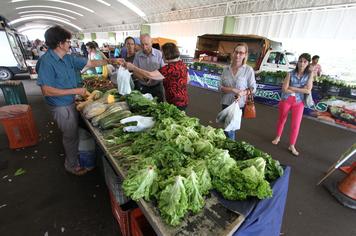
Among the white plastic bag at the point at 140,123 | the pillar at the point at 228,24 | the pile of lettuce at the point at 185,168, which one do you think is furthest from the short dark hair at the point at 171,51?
the pillar at the point at 228,24

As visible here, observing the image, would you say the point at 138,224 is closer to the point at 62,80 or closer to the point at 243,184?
the point at 243,184

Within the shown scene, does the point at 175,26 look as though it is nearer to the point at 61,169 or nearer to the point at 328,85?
the point at 328,85

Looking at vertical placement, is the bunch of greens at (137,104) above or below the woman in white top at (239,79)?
below

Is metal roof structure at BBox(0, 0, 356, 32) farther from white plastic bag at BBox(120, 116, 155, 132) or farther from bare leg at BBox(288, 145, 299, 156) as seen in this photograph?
white plastic bag at BBox(120, 116, 155, 132)

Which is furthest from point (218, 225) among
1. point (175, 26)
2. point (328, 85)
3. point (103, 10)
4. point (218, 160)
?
point (103, 10)

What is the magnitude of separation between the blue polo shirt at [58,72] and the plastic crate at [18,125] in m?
1.67

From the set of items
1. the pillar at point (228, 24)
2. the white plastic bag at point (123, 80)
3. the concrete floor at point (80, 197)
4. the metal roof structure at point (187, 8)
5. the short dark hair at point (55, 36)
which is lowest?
the concrete floor at point (80, 197)

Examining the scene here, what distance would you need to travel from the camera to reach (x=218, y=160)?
1.36 m

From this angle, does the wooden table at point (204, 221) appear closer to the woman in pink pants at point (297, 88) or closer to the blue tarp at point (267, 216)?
the blue tarp at point (267, 216)

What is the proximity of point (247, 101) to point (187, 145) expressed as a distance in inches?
68.1

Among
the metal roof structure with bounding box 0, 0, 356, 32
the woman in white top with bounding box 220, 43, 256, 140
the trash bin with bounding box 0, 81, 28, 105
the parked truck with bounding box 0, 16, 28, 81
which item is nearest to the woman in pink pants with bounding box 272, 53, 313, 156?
the woman in white top with bounding box 220, 43, 256, 140

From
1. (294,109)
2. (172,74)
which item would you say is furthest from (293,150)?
(172,74)

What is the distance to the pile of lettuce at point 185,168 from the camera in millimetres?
1128

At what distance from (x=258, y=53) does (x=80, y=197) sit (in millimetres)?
8756
